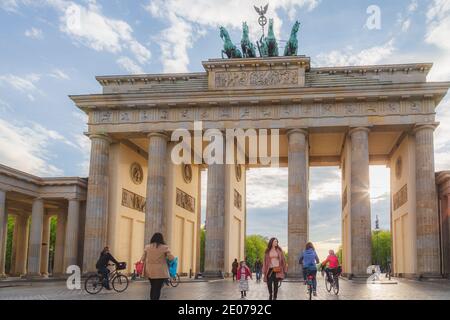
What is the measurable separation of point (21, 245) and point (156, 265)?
131ft

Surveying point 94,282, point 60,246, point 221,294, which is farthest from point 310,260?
point 60,246

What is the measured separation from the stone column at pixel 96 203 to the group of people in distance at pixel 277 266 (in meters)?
19.0

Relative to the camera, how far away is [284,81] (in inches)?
1516

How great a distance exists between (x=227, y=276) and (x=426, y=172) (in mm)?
15611

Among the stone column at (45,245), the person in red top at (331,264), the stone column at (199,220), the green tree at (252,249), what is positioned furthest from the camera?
the green tree at (252,249)

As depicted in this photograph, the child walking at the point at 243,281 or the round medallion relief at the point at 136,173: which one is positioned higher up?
the round medallion relief at the point at 136,173

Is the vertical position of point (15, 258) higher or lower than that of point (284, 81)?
lower

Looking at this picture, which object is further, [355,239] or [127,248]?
[127,248]

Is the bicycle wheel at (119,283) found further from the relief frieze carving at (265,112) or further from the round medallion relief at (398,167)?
the round medallion relief at (398,167)

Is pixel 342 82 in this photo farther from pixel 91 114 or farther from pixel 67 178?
pixel 67 178

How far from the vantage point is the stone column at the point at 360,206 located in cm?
3525

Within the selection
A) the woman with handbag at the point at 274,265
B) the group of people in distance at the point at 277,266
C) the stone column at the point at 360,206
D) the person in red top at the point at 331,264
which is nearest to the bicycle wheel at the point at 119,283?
the group of people in distance at the point at 277,266

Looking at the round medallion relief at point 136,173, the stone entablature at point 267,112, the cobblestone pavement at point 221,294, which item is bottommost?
the cobblestone pavement at point 221,294

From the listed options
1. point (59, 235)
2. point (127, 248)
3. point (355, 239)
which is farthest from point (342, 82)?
point (59, 235)
